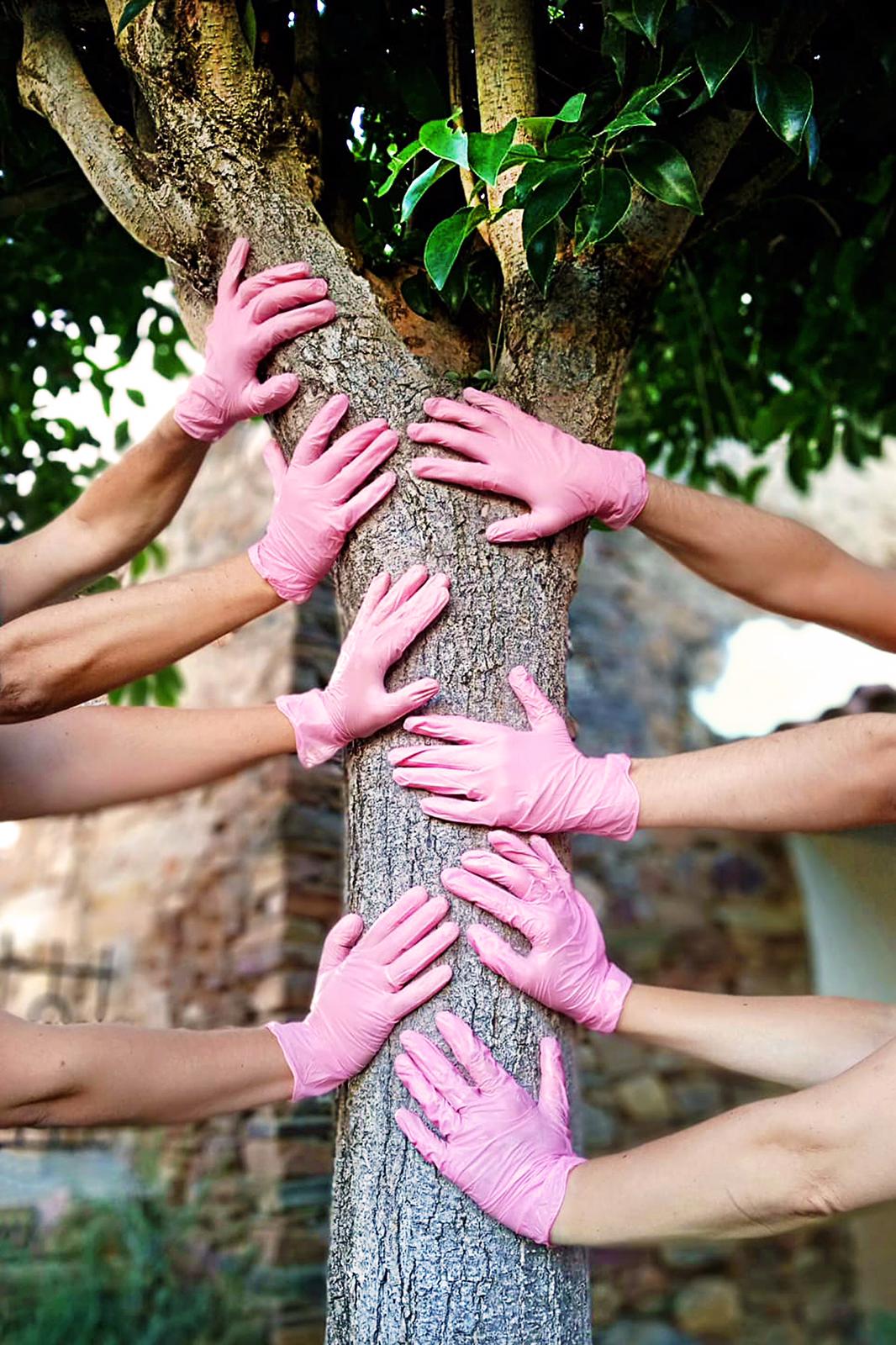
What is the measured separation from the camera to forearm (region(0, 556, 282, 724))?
5.51ft

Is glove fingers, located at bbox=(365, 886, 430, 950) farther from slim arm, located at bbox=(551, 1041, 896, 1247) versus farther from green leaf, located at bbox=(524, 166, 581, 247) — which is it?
green leaf, located at bbox=(524, 166, 581, 247)

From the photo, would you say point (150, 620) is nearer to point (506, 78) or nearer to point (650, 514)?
point (650, 514)

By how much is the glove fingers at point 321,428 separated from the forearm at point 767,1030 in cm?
83

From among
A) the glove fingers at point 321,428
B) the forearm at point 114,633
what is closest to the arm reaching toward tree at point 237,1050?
the forearm at point 114,633

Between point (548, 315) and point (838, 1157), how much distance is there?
1.06 meters

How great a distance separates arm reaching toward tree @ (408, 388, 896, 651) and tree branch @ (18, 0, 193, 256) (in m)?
0.48

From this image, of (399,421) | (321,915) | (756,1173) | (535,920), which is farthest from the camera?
(321,915)

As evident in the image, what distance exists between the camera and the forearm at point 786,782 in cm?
151

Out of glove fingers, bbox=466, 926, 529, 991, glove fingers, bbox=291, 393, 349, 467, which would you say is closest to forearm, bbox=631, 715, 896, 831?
glove fingers, bbox=466, 926, 529, 991

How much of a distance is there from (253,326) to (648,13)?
621mm

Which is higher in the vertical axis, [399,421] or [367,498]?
[399,421]

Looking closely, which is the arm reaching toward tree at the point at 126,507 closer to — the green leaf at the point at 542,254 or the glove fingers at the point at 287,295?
the glove fingers at the point at 287,295

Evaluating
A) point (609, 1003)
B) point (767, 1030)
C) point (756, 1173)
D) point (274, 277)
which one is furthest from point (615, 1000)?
point (274, 277)

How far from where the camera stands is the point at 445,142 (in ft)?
3.93
